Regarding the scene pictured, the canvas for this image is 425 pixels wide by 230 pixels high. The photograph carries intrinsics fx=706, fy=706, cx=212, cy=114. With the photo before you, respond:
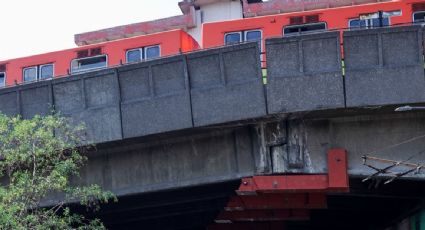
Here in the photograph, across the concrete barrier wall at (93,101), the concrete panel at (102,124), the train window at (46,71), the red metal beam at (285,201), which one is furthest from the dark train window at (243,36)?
the train window at (46,71)

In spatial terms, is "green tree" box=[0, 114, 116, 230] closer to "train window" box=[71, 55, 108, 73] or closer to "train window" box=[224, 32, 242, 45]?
"train window" box=[224, 32, 242, 45]

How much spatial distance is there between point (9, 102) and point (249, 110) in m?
8.34

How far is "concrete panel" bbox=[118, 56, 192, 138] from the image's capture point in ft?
67.5

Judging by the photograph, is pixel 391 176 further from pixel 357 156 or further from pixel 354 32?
pixel 354 32

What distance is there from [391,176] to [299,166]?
253cm

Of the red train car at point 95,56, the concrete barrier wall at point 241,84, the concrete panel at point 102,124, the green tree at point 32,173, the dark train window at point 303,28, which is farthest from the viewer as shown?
the red train car at point 95,56

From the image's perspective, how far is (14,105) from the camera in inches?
906

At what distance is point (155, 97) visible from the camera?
2098cm

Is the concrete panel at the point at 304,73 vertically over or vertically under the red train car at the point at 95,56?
under

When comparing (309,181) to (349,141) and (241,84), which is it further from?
(241,84)

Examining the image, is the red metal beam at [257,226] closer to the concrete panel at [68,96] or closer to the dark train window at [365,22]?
the dark train window at [365,22]

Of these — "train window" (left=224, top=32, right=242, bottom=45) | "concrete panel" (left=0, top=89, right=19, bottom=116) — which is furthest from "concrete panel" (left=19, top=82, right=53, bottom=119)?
"train window" (left=224, top=32, right=242, bottom=45)

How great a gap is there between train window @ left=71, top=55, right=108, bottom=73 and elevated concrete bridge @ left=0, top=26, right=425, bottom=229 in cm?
536

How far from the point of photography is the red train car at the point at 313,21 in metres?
24.6
